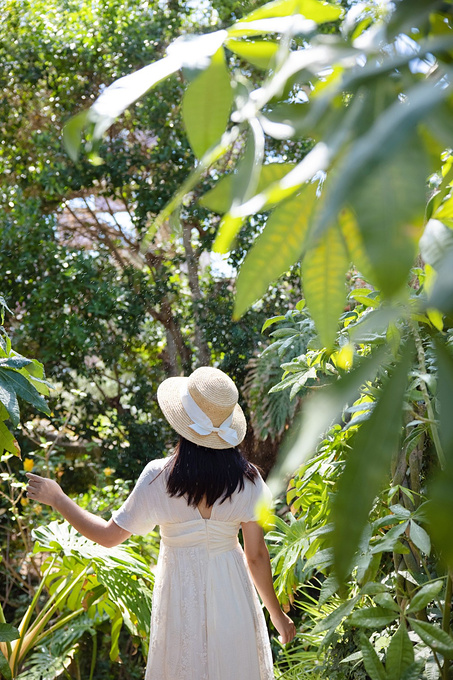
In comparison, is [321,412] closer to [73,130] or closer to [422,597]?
[73,130]

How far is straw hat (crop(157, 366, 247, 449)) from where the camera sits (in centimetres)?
204

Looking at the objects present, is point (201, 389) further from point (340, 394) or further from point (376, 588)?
point (340, 394)

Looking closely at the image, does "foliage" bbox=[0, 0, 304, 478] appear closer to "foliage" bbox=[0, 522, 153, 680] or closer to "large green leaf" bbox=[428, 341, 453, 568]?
"foliage" bbox=[0, 522, 153, 680]

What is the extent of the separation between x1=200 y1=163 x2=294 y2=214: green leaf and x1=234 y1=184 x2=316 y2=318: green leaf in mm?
27

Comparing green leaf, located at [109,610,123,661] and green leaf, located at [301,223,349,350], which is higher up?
green leaf, located at [301,223,349,350]

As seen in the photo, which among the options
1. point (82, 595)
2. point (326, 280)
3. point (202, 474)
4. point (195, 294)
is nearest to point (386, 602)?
point (202, 474)

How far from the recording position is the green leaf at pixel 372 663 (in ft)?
3.73

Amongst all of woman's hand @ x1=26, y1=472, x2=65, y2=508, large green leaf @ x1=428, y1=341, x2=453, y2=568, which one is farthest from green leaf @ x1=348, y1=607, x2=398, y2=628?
large green leaf @ x1=428, y1=341, x2=453, y2=568

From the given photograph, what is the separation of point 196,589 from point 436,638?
3.50 ft

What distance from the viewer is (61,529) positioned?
2818mm

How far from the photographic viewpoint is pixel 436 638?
3.65 feet

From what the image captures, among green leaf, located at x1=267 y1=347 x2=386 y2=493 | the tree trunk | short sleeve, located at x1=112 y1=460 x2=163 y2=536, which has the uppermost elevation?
the tree trunk

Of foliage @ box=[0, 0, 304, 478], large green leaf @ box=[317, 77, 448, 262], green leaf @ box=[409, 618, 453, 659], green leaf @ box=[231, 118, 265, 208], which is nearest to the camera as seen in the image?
large green leaf @ box=[317, 77, 448, 262]

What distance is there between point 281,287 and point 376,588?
11.3 ft
